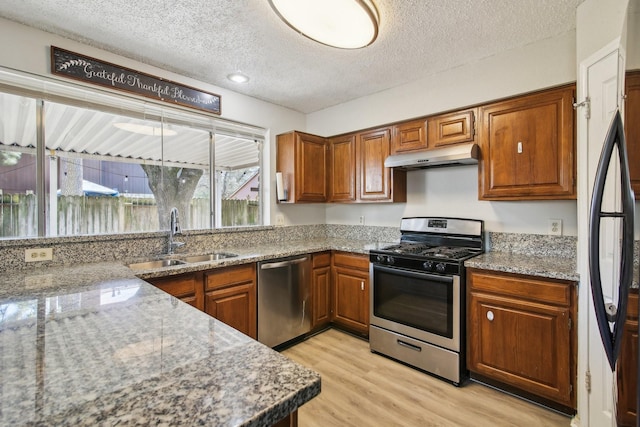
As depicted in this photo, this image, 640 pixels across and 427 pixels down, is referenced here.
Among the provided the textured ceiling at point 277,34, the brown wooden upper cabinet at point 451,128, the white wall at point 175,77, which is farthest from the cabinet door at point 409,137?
the white wall at point 175,77

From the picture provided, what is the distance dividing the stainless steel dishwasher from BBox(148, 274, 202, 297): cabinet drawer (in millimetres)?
563

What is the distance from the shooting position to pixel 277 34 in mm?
2135

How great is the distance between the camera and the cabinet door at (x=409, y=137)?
2.82m

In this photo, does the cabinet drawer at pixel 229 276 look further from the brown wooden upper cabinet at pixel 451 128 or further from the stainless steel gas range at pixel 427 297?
the brown wooden upper cabinet at pixel 451 128

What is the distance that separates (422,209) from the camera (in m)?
3.11

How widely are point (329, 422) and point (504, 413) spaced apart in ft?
3.62

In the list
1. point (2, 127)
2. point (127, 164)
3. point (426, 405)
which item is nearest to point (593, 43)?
point (426, 405)

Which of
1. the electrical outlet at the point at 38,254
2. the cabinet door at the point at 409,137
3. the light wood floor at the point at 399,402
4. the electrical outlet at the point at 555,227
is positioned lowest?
the light wood floor at the point at 399,402

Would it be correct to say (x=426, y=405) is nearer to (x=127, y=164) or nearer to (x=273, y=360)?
(x=273, y=360)

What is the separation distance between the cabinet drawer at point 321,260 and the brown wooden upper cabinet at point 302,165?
669 millimetres

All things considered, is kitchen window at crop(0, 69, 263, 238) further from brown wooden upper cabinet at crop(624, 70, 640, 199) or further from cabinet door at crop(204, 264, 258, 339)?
brown wooden upper cabinet at crop(624, 70, 640, 199)

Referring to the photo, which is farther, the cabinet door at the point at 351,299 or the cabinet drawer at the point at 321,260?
the cabinet drawer at the point at 321,260

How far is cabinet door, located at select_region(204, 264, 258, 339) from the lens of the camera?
7.54ft

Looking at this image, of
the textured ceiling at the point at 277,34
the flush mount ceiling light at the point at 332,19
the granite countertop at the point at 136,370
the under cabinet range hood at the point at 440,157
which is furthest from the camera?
the under cabinet range hood at the point at 440,157
